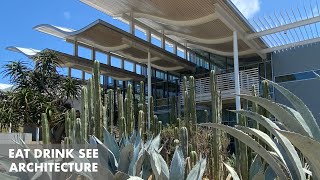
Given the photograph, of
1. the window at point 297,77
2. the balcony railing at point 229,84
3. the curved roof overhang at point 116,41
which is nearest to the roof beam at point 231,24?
the balcony railing at point 229,84

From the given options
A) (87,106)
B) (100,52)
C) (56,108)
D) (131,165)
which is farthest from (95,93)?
(100,52)

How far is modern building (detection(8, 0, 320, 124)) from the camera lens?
55.5ft

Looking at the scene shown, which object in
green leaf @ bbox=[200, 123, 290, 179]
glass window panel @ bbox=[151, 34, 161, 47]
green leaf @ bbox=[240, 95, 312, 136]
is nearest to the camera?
green leaf @ bbox=[240, 95, 312, 136]

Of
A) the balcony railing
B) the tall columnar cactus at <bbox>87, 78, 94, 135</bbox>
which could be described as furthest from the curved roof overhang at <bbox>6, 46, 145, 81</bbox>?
the tall columnar cactus at <bbox>87, 78, 94, 135</bbox>

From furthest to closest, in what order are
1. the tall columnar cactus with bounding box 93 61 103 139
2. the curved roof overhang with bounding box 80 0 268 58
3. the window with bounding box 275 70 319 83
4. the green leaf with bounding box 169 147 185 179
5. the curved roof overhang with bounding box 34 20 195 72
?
1. the window with bounding box 275 70 319 83
2. the curved roof overhang with bounding box 34 20 195 72
3. the curved roof overhang with bounding box 80 0 268 58
4. the tall columnar cactus with bounding box 93 61 103 139
5. the green leaf with bounding box 169 147 185 179

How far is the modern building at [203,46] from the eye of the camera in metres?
16.9

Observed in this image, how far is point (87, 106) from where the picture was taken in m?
10.7

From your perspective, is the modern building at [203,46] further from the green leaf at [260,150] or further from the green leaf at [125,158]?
the green leaf at [260,150]

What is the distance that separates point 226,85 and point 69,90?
8220 mm

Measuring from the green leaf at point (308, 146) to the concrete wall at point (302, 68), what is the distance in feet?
59.3

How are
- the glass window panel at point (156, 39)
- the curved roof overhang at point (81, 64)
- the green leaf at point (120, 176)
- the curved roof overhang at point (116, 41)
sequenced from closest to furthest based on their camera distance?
the green leaf at point (120, 176) < the curved roof overhang at point (116, 41) < the curved roof overhang at point (81, 64) < the glass window panel at point (156, 39)

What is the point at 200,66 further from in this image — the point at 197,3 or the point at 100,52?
the point at 197,3

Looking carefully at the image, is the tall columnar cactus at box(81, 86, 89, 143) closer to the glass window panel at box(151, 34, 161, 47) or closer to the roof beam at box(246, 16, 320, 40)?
the roof beam at box(246, 16, 320, 40)

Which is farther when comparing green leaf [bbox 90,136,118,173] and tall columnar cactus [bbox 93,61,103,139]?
tall columnar cactus [bbox 93,61,103,139]
